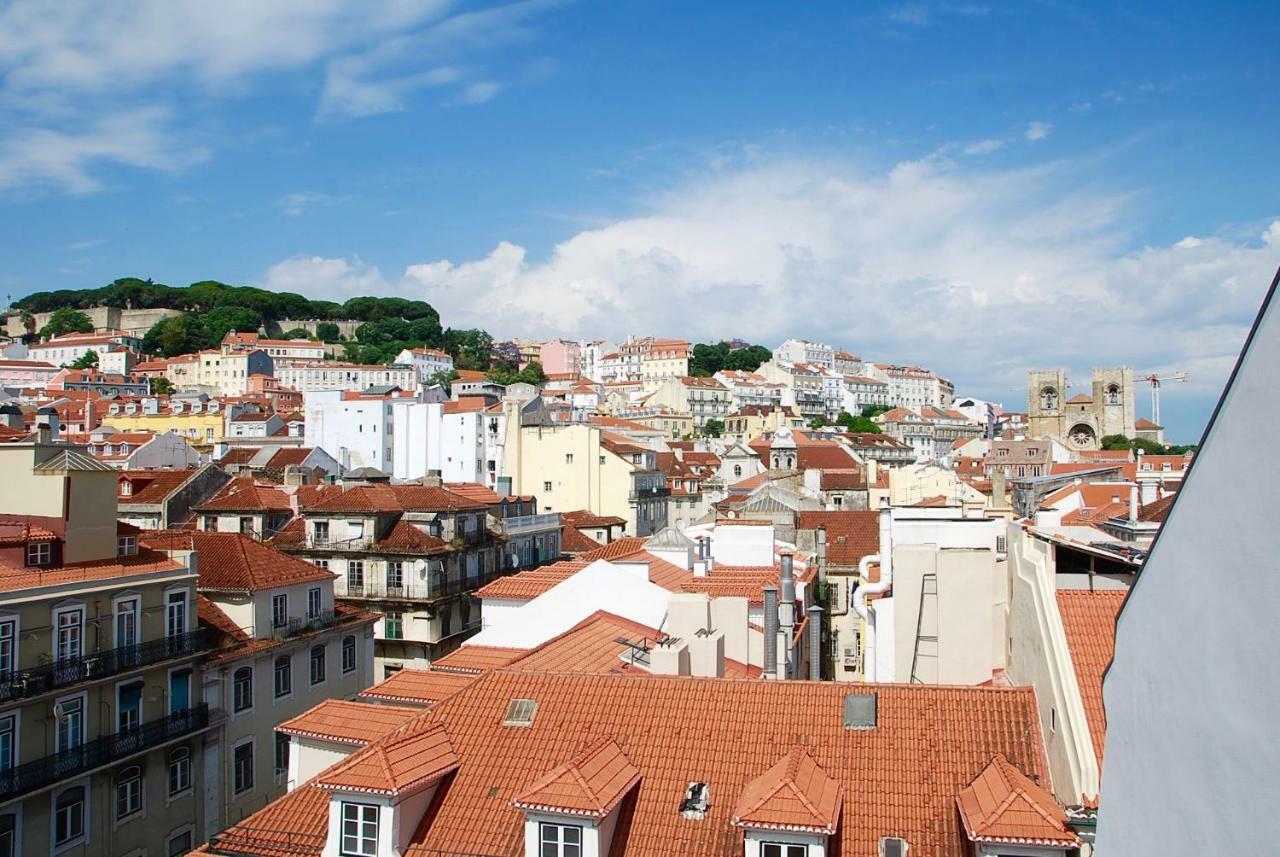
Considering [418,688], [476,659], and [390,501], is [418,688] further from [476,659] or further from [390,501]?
[390,501]

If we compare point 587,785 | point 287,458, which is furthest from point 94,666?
point 287,458

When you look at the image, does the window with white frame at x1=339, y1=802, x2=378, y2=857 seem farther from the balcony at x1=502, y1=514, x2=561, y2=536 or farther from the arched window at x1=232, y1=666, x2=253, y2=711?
the balcony at x1=502, y1=514, x2=561, y2=536

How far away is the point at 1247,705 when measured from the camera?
359 cm

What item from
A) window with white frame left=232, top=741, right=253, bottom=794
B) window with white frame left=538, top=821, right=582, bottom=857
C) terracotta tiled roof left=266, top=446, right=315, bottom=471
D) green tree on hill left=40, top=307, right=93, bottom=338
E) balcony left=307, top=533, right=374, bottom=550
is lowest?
window with white frame left=232, top=741, right=253, bottom=794

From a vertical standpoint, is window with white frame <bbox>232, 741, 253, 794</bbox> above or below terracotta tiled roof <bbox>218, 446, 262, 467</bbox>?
below

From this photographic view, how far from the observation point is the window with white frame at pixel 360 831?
1077 centimetres

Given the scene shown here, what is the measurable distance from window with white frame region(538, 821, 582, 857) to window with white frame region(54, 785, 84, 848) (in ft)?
43.6

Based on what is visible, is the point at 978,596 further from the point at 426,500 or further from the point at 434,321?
the point at 434,321

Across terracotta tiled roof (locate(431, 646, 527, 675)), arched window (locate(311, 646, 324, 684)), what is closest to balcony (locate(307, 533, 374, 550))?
arched window (locate(311, 646, 324, 684))

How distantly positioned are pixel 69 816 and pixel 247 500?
21.8 metres

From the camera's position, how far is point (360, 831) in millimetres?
10781

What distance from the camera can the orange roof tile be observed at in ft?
50.6

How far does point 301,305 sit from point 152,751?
192464 millimetres

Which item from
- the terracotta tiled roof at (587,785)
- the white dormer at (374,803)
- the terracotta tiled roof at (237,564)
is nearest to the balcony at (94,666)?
the terracotta tiled roof at (237,564)
